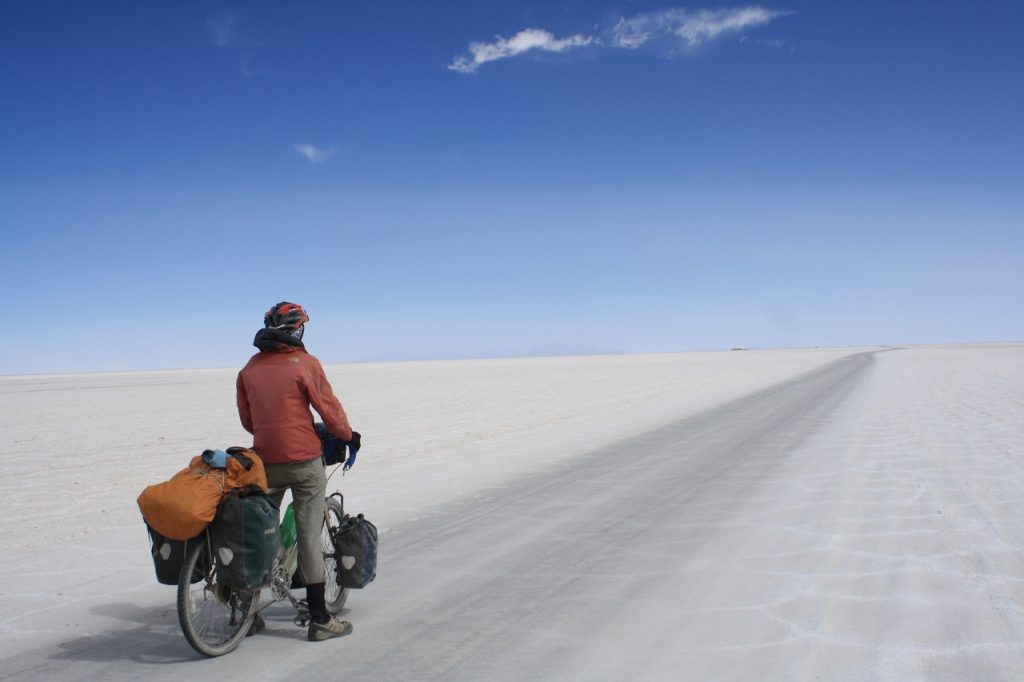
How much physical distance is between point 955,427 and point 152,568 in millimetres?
14135

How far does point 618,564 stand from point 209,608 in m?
3.06

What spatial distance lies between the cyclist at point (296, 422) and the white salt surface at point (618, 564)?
460 mm

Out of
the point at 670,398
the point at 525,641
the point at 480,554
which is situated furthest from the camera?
the point at 670,398

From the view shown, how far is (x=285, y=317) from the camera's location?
472 cm

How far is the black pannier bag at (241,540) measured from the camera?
4.31 metres

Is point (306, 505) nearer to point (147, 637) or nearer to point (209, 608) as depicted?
point (209, 608)

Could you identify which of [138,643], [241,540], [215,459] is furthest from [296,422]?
[138,643]

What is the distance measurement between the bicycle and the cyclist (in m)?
0.18

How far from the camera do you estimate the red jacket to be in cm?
463

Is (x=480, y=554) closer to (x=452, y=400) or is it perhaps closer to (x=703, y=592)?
(x=703, y=592)

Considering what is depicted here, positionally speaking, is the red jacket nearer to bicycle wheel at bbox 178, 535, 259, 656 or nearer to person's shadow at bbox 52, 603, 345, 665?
bicycle wheel at bbox 178, 535, 259, 656

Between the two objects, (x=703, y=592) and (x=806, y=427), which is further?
(x=806, y=427)

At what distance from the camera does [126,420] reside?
2311 cm

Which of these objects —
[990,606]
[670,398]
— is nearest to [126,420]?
[670,398]
